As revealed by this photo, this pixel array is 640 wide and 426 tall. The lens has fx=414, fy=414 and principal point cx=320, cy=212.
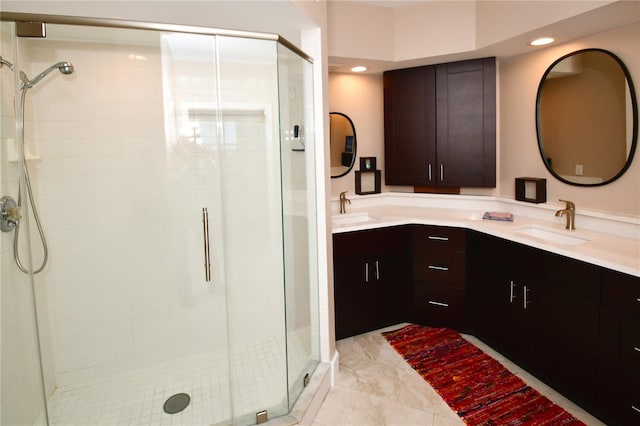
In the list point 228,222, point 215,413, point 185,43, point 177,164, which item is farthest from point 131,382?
point 185,43

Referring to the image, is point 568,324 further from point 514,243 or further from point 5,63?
point 5,63

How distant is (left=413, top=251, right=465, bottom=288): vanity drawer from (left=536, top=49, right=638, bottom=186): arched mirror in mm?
965

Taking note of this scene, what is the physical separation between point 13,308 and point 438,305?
2.77 metres

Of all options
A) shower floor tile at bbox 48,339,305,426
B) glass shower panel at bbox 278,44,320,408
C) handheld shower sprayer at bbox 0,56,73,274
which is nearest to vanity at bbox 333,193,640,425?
glass shower panel at bbox 278,44,320,408

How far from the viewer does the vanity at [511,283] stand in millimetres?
2092

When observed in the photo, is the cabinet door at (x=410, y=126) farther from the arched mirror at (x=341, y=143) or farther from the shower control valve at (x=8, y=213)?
the shower control valve at (x=8, y=213)

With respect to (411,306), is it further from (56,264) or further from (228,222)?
(56,264)

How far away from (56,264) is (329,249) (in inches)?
61.0

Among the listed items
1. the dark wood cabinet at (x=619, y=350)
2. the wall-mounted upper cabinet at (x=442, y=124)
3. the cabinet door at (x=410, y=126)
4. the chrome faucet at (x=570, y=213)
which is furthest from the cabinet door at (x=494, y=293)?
the cabinet door at (x=410, y=126)

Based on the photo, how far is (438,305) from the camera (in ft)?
10.9

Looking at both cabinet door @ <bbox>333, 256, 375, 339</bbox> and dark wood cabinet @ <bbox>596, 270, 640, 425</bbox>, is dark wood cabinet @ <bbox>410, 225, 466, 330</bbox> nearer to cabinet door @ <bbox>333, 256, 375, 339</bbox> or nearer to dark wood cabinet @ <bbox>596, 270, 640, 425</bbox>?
cabinet door @ <bbox>333, 256, 375, 339</bbox>

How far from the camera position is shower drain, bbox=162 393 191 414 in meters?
2.17

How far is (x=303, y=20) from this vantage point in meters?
2.29

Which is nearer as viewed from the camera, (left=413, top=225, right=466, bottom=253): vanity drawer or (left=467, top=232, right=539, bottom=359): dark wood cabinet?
(left=467, top=232, right=539, bottom=359): dark wood cabinet
